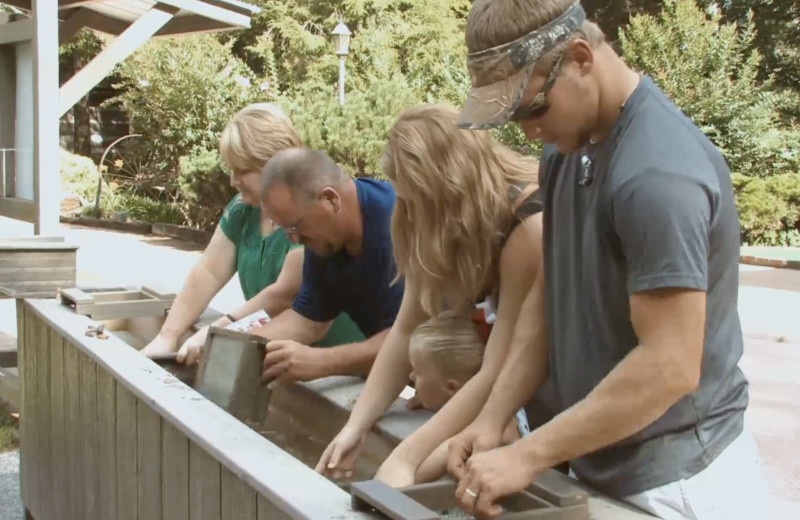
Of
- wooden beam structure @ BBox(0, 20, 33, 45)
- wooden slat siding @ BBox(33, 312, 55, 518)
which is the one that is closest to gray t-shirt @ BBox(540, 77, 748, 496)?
wooden slat siding @ BBox(33, 312, 55, 518)

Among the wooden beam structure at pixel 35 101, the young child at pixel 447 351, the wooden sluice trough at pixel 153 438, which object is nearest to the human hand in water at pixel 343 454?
the wooden sluice trough at pixel 153 438

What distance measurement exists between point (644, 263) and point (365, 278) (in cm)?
143

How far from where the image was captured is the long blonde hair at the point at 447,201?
73.7 inches

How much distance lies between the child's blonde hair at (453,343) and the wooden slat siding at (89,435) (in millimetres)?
1079

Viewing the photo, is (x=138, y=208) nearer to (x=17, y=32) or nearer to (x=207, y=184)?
(x=207, y=184)

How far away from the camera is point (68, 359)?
3.09 metres

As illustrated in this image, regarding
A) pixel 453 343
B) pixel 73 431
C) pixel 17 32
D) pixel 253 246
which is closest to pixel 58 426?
pixel 73 431

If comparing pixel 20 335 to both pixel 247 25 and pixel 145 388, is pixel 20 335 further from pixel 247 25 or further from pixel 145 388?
pixel 247 25

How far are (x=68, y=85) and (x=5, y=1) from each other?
2.17 ft

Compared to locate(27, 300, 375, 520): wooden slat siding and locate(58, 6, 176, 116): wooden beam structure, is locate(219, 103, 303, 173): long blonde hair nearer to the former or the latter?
locate(27, 300, 375, 520): wooden slat siding

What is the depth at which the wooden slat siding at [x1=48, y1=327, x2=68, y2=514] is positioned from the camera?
320 cm

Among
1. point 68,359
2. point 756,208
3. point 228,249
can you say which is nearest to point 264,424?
point 68,359

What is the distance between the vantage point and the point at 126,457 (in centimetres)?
251

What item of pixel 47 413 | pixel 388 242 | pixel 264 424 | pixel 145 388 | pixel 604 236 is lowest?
pixel 47 413
